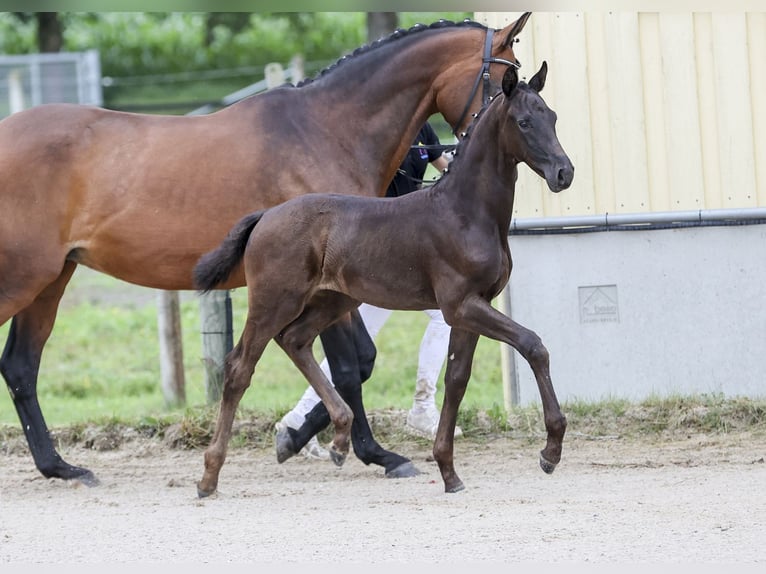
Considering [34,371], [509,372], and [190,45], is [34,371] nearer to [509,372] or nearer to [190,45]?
[509,372]

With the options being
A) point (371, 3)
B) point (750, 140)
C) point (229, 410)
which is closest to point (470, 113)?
point (229, 410)

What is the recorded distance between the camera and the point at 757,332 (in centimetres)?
670

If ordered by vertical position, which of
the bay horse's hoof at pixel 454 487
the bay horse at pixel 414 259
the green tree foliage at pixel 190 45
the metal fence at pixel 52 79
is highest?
the green tree foliage at pixel 190 45

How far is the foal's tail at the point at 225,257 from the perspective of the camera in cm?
491

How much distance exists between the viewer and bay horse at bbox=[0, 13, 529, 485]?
5.38 meters

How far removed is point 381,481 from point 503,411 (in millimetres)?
1425

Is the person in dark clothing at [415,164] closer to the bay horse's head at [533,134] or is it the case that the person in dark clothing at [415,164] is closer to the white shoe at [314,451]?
the white shoe at [314,451]

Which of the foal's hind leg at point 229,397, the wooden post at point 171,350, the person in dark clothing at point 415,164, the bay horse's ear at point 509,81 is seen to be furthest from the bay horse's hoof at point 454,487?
the wooden post at point 171,350

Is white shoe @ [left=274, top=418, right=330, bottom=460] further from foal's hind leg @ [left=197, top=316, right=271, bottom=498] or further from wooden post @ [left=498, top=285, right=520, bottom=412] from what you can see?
wooden post @ [left=498, top=285, right=520, bottom=412]

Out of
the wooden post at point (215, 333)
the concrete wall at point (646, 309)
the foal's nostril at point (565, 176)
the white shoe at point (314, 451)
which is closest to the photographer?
the foal's nostril at point (565, 176)

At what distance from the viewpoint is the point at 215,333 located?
23.1 ft

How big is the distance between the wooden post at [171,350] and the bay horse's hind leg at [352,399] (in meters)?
2.12

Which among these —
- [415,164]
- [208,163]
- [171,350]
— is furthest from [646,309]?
[171,350]

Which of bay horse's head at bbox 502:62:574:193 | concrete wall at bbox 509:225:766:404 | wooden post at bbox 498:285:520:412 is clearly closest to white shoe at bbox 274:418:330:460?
wooden post at bbox 498:285:520:412
